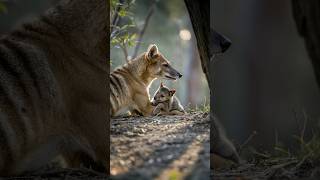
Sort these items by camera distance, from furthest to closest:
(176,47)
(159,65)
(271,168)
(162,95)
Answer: (176,47)
(159,65)
(162,95)
(271,168)

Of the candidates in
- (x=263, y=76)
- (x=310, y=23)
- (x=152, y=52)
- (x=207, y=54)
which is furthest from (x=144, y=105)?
(x=310, y=23)

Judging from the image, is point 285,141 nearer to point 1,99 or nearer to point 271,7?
point 271,7

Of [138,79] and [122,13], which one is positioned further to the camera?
[122,13]

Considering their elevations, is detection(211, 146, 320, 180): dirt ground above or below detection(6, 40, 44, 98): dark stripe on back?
below

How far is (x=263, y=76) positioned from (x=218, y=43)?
0.36 meters

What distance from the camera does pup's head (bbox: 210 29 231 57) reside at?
351cm

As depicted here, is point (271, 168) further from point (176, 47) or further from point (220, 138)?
point (176, 47)

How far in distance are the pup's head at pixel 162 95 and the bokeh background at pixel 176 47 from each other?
0.11 m

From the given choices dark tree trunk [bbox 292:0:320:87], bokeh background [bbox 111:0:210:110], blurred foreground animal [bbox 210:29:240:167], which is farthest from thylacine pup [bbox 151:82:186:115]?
dark tree trunk [bbox 292:0:320:87]

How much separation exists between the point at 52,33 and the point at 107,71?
1.63ft

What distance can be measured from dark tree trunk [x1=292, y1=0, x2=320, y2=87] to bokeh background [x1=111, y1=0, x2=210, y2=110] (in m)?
0.93

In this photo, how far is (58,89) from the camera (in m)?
3.81

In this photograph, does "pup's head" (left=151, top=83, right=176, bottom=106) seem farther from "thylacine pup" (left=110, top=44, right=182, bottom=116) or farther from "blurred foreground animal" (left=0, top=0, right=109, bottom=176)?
"blurred foreground animal" (left=0, top=0, right=109, bottom=176)

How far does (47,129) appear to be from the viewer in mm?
3768
